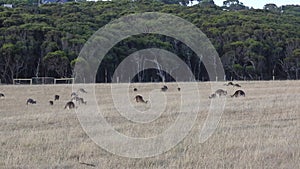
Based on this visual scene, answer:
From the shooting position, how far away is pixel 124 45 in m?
66.7

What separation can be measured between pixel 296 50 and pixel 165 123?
5696 centimetres

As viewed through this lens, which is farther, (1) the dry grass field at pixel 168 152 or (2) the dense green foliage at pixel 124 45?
(2) the dense green foliage at pixel 124 45

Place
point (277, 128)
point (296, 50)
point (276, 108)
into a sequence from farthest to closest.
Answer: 1. point (296, 50)
2. point (276, 108)
3. point (277, 128)

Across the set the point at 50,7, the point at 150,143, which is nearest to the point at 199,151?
the point at 150,143

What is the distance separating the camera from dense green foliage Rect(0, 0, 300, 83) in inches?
2474

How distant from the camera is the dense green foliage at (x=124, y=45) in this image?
62.8 m

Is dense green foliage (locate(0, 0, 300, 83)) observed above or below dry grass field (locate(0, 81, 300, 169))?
above

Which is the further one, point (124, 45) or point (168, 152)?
point (124, 45)

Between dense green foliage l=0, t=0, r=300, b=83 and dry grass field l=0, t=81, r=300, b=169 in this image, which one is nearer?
dry grass field l=0, t=81, r=300, b=169

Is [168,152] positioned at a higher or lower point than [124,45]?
lower

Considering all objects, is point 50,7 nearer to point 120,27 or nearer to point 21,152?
point 120,27

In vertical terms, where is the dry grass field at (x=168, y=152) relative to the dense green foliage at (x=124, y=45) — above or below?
below

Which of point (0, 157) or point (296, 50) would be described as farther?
point (296, 50)

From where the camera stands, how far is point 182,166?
1027 centimetres
